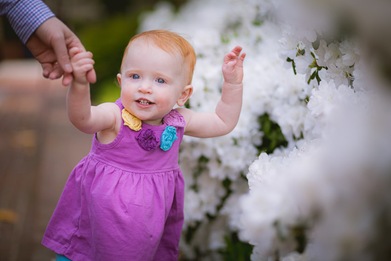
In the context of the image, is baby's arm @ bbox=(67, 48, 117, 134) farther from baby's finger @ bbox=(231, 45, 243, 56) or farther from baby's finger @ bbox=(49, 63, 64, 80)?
baby's finger @ bbox=(231, 45, 243, 56)

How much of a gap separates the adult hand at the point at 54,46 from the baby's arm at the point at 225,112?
518mm

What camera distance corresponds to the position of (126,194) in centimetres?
216

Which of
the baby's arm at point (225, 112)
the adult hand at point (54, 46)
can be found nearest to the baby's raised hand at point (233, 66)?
the baby's arm at point (225, 112)

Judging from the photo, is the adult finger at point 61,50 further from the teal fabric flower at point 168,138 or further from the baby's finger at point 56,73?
the teal fabric flower at point 168,138

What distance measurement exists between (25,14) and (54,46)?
0.24 meters

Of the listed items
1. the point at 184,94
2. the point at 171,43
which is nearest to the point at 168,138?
the point at 184,94

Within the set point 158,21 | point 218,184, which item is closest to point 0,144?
point 158,21

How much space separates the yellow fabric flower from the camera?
2182 millimetres

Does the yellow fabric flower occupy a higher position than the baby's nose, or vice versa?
the baby's nose

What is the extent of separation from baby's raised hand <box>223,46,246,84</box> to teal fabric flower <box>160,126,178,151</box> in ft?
1.03

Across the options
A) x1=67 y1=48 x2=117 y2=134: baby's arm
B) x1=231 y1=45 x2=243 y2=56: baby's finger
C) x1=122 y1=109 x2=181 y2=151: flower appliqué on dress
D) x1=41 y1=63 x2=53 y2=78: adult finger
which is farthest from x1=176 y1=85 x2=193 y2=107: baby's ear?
x1=41 y1=63 x2=53 y2=78: adult finger

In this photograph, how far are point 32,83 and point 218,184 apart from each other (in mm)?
8787

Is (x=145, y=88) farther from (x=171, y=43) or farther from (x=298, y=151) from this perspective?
(x=298, y=151)

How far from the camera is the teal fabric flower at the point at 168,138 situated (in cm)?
221
